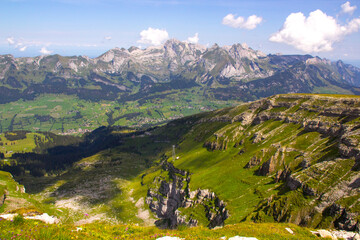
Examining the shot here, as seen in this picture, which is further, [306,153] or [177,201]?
[177,201]

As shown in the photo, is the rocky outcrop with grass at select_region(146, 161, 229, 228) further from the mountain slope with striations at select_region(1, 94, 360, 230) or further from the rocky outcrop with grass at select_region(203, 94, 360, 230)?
the rocky outcrop with grass at select_region(203, 94, 360, 230)

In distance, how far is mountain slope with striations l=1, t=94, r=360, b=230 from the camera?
209ft

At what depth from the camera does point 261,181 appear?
92750mm

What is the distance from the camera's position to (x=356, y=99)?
385ft

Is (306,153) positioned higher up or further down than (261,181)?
higher up

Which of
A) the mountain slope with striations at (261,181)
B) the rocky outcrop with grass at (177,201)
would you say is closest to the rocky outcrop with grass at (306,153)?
the mountain slope with striations at (261,181)

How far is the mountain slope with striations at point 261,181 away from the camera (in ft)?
209

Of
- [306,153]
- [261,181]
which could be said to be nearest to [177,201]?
[261,181]

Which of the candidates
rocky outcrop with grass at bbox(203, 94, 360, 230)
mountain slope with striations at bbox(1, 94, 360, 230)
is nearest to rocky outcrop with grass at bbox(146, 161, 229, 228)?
mountain slope with striations at bbox(1, 94, 360, 230)

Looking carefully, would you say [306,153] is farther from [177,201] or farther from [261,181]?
[177,201]

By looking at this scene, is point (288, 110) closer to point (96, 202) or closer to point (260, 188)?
point (260, 188)

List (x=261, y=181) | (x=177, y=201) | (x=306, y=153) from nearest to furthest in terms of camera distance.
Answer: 1. (x=261, y=181)
2. (x=306, y=153)
3. (x=177, y=201)

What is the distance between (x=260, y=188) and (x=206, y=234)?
61848 millimetres

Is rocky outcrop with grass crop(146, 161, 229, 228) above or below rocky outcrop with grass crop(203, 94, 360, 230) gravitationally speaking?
below
